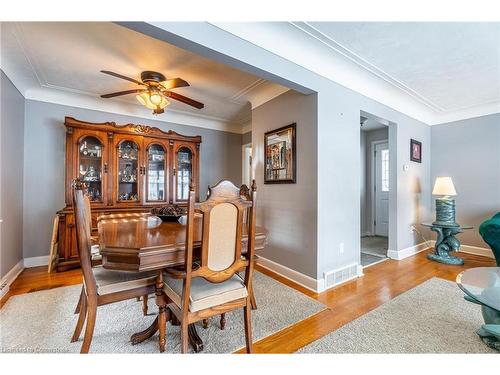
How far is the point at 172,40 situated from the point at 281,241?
235 centimetres

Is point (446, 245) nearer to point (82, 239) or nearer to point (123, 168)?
point (82, 239)

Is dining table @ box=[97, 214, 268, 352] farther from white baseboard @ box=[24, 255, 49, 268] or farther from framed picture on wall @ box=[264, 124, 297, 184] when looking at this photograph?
white baseboard @ box=[24, 255, 49, 268]

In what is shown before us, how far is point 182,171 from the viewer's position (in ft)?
13.2

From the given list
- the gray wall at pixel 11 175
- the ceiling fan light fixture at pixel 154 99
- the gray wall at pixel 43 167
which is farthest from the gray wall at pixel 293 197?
the gray wall at pixel 11 175

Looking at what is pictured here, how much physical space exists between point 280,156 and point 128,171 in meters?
2.41

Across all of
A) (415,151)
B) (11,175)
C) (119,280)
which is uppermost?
(415,151)

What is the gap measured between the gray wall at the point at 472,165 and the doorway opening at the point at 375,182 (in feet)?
3.33

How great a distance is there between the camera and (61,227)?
2.96 metres

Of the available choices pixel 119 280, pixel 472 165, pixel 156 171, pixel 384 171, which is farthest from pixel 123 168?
pixel 472 165

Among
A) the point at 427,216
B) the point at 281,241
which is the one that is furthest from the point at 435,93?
the point at 281,241

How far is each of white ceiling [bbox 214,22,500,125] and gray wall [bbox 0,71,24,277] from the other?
8.60 ft

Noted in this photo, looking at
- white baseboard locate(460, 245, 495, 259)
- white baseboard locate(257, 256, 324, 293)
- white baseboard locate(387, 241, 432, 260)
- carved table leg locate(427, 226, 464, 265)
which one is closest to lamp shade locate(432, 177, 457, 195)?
carved table leg locate(427, 226, 464, 265)
